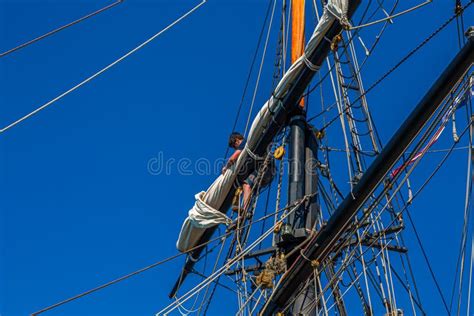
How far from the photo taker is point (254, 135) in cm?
870

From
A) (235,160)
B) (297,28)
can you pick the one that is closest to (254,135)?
(235,160)

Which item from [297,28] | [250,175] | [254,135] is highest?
[297,28]

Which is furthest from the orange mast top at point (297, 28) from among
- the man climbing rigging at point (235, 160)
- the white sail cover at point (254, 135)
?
the man climbing rigging at point (235, 160)

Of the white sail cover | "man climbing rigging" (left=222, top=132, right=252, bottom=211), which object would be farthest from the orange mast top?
"man climbing rigging" (left=222, top=132, right=252, bottom=211)

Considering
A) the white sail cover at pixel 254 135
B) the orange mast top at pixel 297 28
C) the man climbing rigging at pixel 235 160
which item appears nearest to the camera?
the white sail cover at pixel 254 135

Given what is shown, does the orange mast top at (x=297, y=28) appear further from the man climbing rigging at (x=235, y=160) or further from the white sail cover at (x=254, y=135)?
the man climbing rigging at (x=235, y=160)

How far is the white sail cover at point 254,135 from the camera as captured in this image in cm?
767

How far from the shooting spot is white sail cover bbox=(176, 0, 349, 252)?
767 centimetres

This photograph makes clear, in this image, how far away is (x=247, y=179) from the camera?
30.2ft

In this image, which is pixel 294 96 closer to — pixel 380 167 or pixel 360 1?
pixel 360 1

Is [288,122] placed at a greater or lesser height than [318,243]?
greater

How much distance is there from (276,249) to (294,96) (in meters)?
1.98

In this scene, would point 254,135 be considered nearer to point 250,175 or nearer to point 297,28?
point 250,175

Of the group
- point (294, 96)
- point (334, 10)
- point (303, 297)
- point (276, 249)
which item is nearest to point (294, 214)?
point (276, 249)
